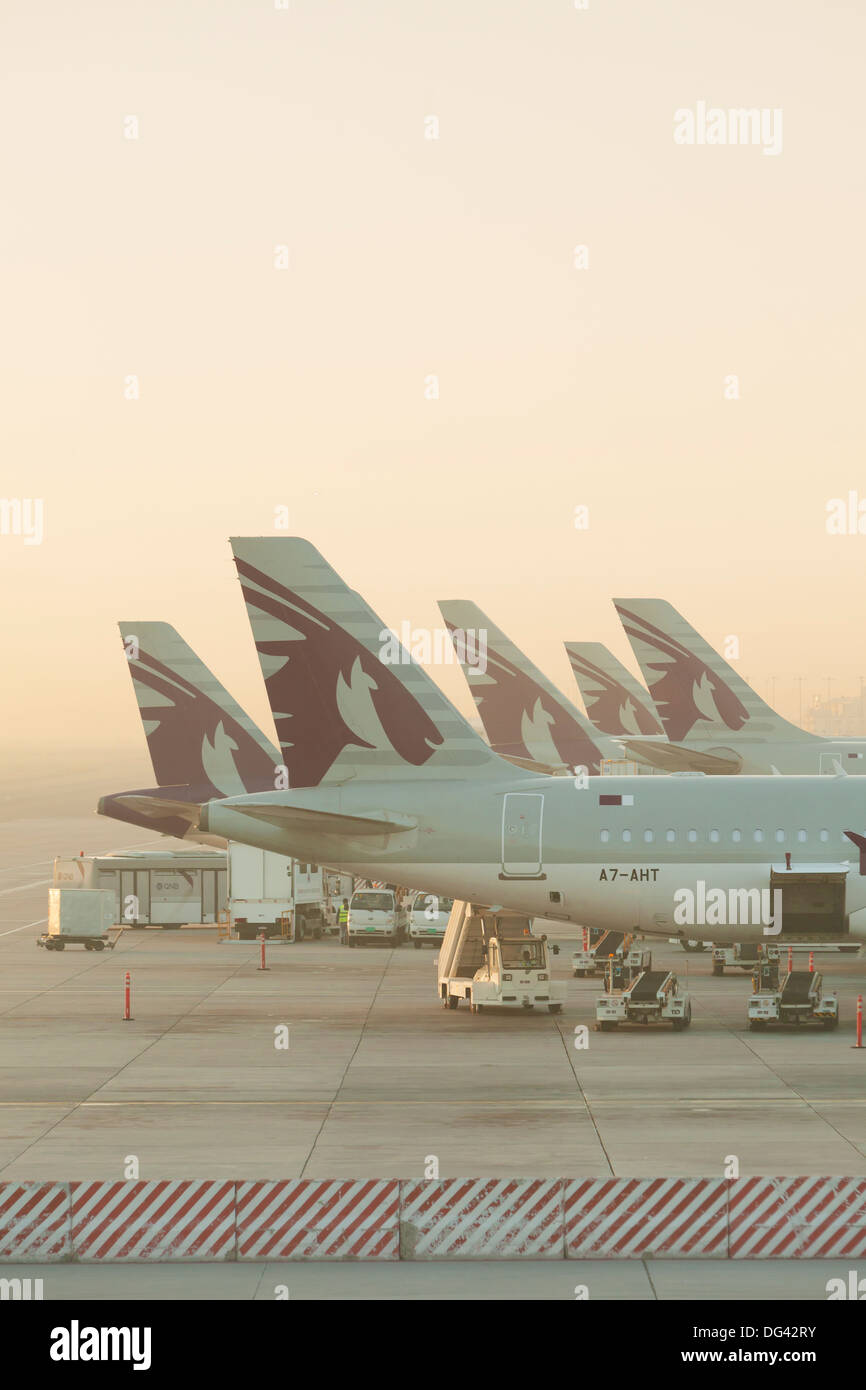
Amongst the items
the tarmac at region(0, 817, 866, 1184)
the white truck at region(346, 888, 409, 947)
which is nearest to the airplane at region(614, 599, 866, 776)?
the white truck at region(346, 888, 409, 947)

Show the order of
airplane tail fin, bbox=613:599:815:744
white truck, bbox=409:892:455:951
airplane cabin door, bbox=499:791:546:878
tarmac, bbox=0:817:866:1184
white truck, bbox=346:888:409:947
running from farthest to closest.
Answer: airplane tail fin, bbox=613:599:815:744, white truck, bbox=409:892:455:951, white truck, bbox=346:888:409:947, airplane cabin door, bbox=499:791:546:878, tarmac, bbox=0:817:866:1184

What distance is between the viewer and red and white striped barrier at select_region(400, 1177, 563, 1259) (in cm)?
1859

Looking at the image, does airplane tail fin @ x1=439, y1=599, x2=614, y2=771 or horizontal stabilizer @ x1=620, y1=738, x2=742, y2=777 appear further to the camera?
airplane tail fin @ x1=439, y1=599, x2=614, y2=771

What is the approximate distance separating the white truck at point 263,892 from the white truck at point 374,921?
8.36ft

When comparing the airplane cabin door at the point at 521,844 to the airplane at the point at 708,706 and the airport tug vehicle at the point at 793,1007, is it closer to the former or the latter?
the airport tug vehicle at the point at 793,1007

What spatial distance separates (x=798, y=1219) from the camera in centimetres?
1858

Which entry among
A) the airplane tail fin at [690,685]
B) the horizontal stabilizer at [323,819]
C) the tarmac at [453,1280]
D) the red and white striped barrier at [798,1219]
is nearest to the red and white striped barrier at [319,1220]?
the tarmac at [453,1280]

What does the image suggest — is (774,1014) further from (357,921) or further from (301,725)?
(357,921)

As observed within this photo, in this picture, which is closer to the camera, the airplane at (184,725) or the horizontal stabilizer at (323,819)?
the horizontal stabilizer at (323,819)

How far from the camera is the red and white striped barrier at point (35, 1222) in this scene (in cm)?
1855

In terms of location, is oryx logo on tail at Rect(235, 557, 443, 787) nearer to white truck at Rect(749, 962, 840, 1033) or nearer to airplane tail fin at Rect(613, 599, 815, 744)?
white truck at Rect(749, 962, 840, 1033)

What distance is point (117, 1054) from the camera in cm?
3525
